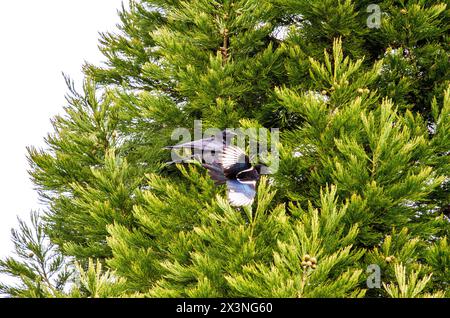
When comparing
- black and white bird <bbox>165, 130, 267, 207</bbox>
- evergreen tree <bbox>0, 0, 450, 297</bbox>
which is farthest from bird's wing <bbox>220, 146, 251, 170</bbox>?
evergreen tree <bbox>0, 0, 450, 297</bbox>

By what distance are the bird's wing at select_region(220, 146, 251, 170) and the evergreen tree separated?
130 mm

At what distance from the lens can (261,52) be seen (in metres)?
2.72

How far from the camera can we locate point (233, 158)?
75.4 inches

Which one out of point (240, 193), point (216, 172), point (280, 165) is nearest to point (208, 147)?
point (216, 172)

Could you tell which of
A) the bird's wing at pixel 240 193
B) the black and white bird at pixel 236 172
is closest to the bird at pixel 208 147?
the black and white bird at pixel 236 172

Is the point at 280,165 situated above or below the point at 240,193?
above

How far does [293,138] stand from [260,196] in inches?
20.3

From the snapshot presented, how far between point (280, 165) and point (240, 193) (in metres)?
0.30

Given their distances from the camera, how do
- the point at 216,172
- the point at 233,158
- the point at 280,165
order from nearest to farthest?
1. the point at 233,158
2. the point at 216,172
3. the point at 280,165

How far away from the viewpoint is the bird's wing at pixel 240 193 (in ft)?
6.29

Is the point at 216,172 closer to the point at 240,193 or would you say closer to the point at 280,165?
the point at 240,193

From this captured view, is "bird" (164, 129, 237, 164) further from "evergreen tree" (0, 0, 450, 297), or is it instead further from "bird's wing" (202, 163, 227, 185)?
"evergreen tree" (0, 0, 450, 297)

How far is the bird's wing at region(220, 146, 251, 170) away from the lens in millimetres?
1917

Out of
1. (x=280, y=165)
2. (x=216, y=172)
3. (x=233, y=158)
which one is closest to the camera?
(x=233, y=158)
